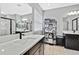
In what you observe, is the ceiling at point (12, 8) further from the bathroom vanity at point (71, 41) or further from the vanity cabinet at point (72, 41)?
the vanity cabinet at point (72, 41)

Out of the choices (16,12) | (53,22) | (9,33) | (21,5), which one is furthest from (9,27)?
(53,22)

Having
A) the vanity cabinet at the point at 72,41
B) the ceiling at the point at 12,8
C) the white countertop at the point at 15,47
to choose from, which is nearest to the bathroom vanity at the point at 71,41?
the vanity cabinet at the point at 72,41

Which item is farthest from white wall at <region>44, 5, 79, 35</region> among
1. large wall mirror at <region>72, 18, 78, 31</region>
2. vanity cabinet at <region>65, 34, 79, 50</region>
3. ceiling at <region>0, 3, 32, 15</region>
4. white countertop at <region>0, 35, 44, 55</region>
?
white countertop at <region>0, 35, 44, 55</region>

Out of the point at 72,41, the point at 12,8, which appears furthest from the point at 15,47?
the point at 72,41

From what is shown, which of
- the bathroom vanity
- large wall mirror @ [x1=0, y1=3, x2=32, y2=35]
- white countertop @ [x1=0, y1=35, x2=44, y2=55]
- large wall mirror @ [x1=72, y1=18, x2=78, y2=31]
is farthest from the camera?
the bathroom vanity

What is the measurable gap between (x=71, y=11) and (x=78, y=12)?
0.22 metres

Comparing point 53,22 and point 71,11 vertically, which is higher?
point 71,11

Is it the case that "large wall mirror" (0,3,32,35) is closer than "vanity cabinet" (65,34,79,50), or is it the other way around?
"large wall mirror" (0,3,32,35)

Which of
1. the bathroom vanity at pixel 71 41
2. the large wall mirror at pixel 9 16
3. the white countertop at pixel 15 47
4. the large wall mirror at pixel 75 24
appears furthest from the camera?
the bathroom vanity at pixel 71 41

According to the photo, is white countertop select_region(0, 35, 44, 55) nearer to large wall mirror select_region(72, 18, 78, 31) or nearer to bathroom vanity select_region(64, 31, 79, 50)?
large wall mirror select_region(72, 18, 78, 31)

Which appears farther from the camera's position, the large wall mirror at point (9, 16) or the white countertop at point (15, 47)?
the large wall mirror at point (9, 16)

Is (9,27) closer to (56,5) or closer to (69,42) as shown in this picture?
(56,5)

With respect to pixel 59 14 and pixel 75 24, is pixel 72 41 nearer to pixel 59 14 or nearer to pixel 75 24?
pixel 75 24

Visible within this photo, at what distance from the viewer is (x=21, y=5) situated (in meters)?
2.17
